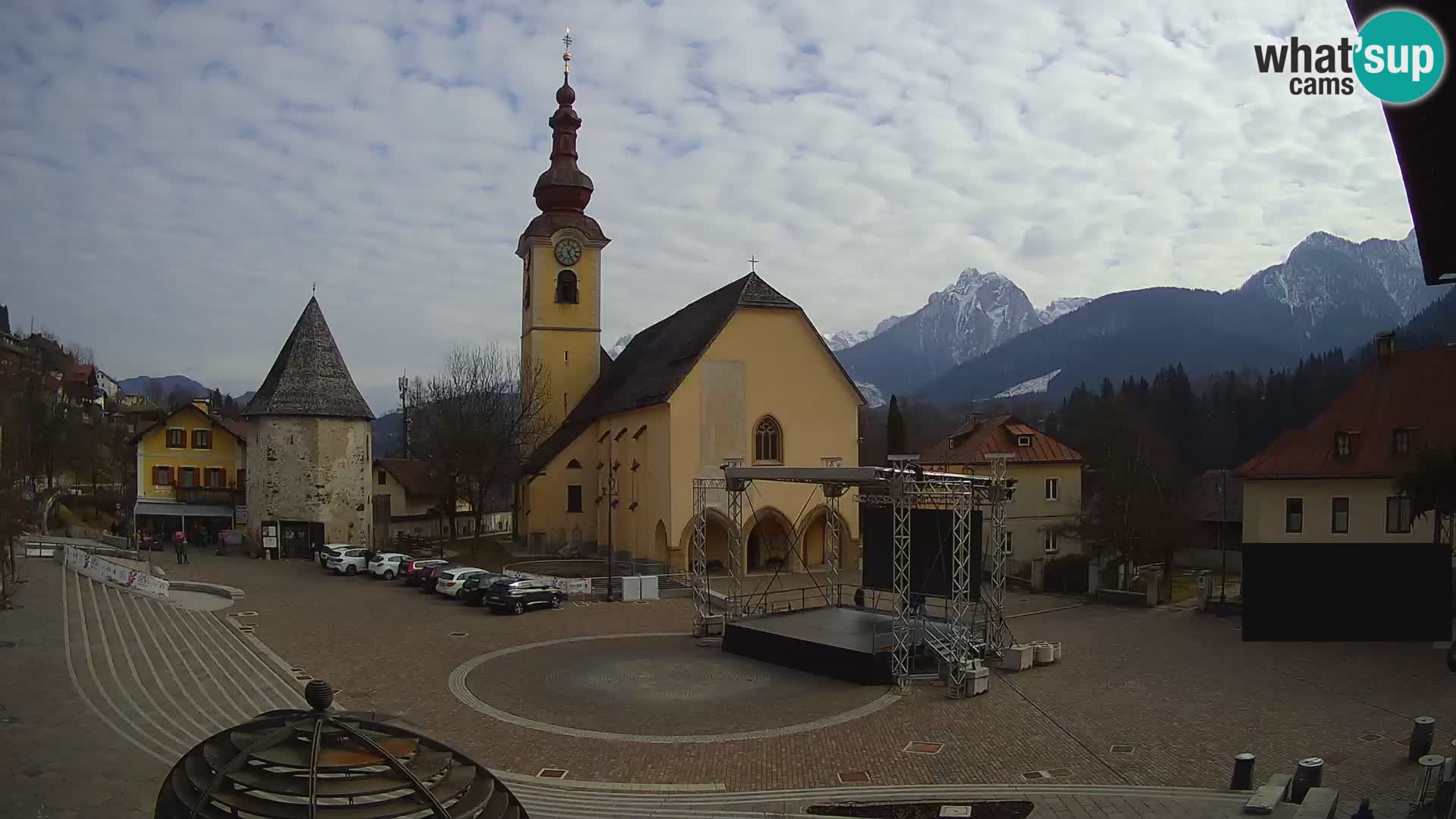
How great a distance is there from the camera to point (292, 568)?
3856 cm

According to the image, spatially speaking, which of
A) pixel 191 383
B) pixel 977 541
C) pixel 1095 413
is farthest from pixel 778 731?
pixel 191 383

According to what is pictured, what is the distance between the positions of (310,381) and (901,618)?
106 feet

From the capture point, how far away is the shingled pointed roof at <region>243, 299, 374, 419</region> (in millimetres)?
42350

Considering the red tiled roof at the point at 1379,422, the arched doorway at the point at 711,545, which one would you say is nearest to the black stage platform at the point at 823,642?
the arched doorway at the point at 711,545

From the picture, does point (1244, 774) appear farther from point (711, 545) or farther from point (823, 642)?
point (711, 545)

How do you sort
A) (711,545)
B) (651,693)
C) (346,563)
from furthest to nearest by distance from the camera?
1. (711,545)
2. (346,563)
3. (651,693)

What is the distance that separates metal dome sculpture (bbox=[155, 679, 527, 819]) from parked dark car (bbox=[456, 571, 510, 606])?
24.0 m

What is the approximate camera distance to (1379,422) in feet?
100

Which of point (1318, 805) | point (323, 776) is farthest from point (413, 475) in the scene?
point (323, 776)

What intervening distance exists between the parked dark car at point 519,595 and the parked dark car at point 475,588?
1.36ft

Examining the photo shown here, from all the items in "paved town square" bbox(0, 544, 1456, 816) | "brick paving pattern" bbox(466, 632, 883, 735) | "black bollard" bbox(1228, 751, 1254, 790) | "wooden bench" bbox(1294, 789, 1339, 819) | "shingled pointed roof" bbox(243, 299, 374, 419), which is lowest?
"brick paving pattern" bbox(466, 632, 883, 735)

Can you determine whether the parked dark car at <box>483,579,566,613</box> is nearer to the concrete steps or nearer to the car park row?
the car park row

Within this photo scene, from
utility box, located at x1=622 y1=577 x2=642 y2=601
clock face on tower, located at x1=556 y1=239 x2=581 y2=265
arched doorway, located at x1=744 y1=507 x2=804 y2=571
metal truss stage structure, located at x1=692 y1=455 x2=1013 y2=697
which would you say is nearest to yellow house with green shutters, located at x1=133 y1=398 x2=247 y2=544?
clock face on tower, located at x1=556 y1=239 x2=581 y2=265

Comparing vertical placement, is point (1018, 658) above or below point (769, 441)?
below
